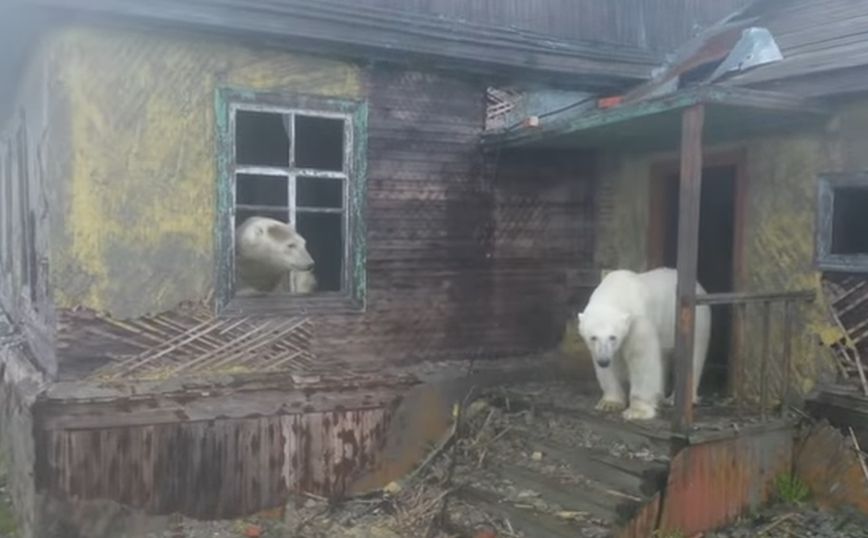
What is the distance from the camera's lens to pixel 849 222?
6.21 m

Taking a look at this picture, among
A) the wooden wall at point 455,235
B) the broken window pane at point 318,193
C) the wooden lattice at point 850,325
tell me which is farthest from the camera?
the broken window pane at point 318,193

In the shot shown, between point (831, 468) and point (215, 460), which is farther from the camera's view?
point (215, 460)

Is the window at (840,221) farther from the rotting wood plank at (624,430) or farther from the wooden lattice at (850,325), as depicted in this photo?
the rotting wood plank at (624,430)

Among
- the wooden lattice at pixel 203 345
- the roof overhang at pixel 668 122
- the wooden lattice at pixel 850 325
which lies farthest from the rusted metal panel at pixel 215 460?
the wooden lattice at pixel 850 325

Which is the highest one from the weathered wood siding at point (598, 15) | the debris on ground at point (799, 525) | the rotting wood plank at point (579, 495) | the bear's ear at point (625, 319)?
the weathered wood siding at point (598, 15)

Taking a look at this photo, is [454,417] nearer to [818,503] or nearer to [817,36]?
[818,503]

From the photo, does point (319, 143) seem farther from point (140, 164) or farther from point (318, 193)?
point (140, 164)

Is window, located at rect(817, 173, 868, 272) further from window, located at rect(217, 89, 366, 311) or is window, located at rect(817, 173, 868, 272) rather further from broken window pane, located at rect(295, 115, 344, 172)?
broken window pane, located at rect(295, 115, 344, 172)

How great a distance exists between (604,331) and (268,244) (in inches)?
108

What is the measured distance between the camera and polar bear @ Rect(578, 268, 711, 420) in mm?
5949

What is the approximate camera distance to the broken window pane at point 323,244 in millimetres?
8328

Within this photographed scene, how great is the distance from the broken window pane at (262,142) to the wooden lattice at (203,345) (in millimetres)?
2426

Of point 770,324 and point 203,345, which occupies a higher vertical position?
point 770,324

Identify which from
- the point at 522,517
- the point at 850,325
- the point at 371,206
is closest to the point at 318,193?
the point at 371,206
